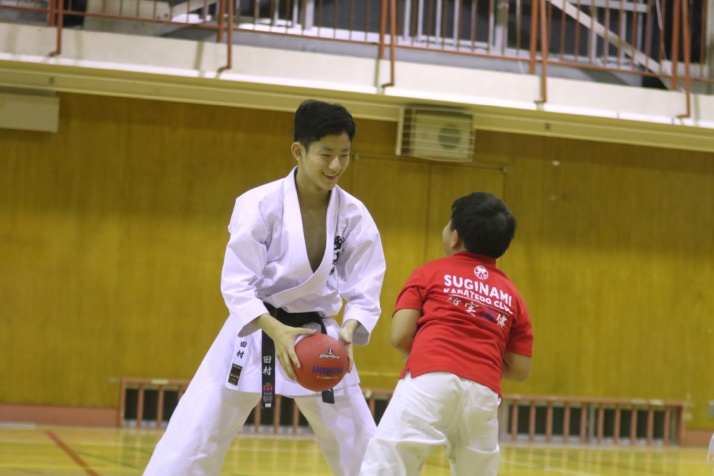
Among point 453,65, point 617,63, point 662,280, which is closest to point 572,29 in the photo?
point 617,63

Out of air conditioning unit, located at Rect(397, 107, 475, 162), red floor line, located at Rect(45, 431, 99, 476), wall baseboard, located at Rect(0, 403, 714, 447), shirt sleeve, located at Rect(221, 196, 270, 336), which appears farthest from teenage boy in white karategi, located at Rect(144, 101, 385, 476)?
wall baseboard, located at Rect(0, 403, 714, 447)

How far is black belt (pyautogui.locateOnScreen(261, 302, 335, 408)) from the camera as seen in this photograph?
10.4 feet

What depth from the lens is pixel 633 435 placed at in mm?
8734

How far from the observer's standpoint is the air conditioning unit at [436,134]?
793cm

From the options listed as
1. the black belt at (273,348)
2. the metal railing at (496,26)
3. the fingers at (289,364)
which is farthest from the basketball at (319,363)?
the metal railing at (496,26)

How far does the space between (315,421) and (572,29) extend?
6525mm

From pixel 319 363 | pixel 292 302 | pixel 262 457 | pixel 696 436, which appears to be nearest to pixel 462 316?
pixel 319 363

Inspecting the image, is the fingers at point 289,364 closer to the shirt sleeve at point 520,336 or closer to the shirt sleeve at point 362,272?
the shirt sleeve at point 362,272

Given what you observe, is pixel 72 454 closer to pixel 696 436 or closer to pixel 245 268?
pixel 245 268

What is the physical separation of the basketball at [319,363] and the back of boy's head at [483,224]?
1.81ft

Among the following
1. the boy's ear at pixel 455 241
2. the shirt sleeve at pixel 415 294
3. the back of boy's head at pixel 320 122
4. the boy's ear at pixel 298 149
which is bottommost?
the shirt sleeve at pixel 415 294

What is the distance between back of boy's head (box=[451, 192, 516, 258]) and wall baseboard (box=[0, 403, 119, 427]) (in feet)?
17.7

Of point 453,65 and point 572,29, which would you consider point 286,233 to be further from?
point 572,29

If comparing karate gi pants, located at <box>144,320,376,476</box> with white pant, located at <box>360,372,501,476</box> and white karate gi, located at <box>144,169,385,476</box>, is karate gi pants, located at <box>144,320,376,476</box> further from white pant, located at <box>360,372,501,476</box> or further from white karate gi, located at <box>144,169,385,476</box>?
white pant, located at <box>360,372,501,476</box>
